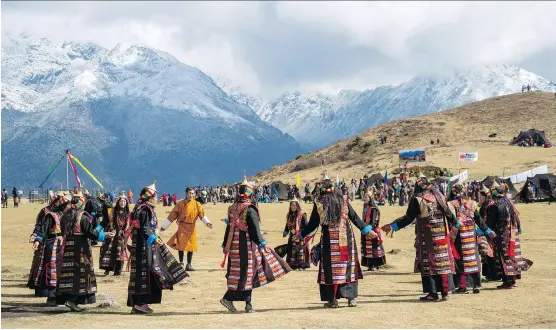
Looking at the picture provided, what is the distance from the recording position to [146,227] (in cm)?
1180

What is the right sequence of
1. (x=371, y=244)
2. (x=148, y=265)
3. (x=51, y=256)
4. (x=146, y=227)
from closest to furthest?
(x=148, y=265)
(x=146, y=227)
(x=51, y=256)
(x=371, y=244)

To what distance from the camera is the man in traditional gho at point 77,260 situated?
12.1 meters

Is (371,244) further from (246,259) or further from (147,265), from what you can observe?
(147,265)

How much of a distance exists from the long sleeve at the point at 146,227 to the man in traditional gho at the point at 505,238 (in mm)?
6463

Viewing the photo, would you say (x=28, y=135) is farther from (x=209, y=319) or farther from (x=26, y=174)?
(x=209, y=319)

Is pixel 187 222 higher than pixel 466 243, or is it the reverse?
pixel 187 222

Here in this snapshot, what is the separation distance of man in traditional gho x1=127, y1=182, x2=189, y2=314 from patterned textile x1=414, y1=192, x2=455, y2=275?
399cm

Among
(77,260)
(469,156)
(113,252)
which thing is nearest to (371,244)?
(113,252)

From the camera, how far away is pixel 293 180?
7550 centimetres

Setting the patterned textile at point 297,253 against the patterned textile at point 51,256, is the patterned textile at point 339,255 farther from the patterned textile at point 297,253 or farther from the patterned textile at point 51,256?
the patterned textile at point 297,253

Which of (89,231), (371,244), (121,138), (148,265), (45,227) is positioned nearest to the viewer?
(148,265)

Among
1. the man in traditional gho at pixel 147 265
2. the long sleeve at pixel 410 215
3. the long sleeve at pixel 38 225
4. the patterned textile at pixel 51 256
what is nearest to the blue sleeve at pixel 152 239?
the man in traditional gho at pixel 147 265

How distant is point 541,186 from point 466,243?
34265 mm

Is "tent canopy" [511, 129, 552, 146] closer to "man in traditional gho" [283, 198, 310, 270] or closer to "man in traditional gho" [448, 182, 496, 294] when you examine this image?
"man in traditional gho" [283, 198, 310, 270]
